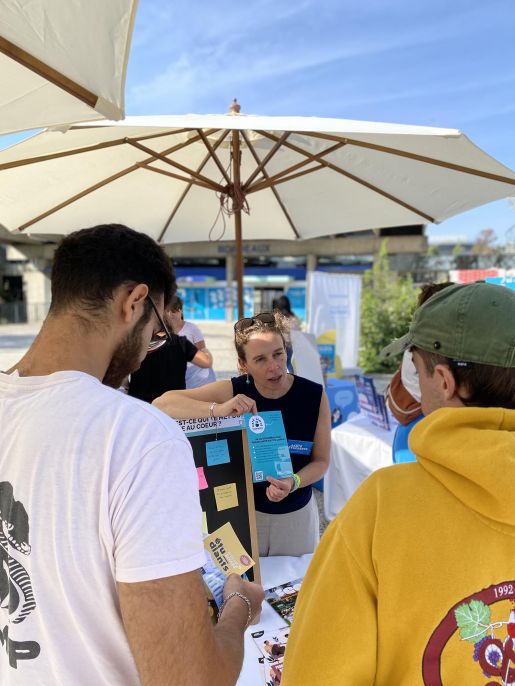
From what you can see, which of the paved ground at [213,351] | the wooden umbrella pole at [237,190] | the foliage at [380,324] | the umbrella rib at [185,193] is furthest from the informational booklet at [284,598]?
the foliage at [380,324]

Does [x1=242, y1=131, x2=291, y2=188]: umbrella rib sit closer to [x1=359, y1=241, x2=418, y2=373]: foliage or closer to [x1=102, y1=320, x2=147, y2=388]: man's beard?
[x1=102, y1=320, x2=147, y2=388]: man's beard

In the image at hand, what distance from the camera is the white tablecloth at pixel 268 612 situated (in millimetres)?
1344

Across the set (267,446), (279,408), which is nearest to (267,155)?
(279,408)

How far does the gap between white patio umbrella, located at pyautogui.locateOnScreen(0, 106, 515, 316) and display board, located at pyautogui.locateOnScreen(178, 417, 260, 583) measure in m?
1.46

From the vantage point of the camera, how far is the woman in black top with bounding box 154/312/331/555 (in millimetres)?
2170

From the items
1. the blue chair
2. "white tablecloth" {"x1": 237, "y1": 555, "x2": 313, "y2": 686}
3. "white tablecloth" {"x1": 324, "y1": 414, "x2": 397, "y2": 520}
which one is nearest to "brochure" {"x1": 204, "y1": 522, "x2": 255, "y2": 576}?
"white tablecloth" {"x1": 237, "y1": 555, "x2": 313, "y2": 686}

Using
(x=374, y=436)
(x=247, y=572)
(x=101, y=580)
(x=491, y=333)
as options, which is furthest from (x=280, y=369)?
(x=374, y=436)

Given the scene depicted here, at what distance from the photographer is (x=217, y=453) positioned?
5.63 ft

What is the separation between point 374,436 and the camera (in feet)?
13.1

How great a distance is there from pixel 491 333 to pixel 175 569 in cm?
75

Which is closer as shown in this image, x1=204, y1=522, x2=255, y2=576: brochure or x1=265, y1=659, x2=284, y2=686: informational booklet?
x1=265, y1=659, x2=284, y2=686: informational booklet

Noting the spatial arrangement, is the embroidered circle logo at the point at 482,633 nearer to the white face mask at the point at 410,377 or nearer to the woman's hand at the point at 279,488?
the woman's hand at the point at 279,488

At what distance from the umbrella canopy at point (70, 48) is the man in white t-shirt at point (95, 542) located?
96 centimetres

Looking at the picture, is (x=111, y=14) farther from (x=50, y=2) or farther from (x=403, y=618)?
(x=403, y=618)
